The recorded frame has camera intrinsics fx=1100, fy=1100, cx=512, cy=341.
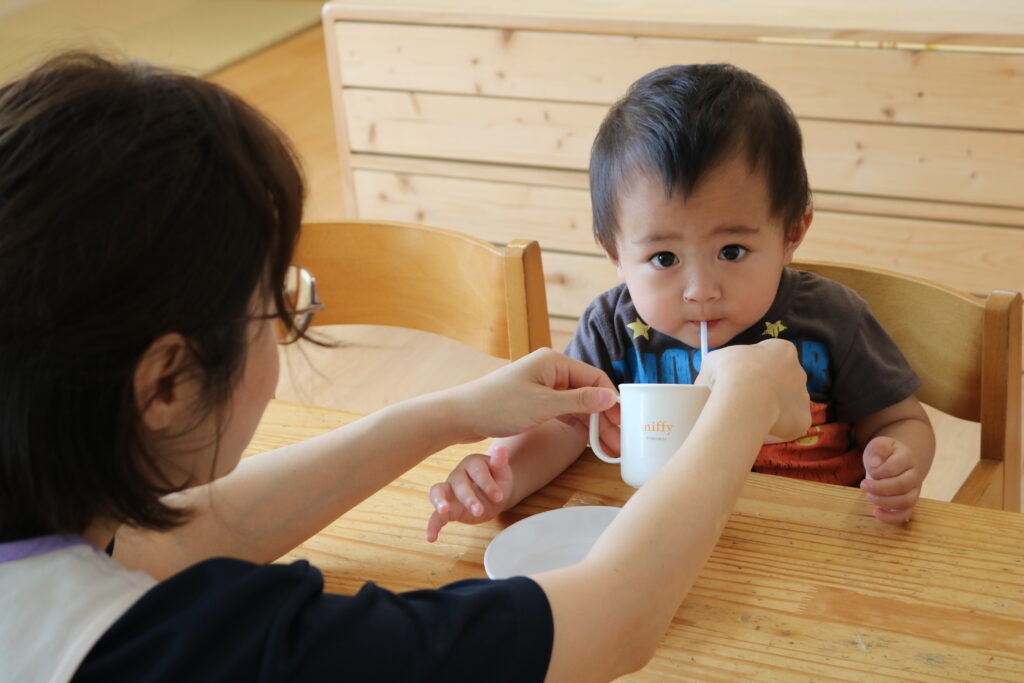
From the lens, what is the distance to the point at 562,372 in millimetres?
1003

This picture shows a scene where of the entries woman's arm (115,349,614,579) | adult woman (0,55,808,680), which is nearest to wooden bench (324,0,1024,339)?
woman's arm (115,349,614,579)

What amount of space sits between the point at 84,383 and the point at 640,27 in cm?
190

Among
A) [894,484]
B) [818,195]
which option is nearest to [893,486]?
[894,484]

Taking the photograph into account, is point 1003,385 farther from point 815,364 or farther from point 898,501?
point 898,501

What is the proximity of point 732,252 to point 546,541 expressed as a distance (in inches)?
15.7

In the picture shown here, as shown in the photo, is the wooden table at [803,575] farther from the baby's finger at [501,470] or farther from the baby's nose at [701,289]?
the baby's nose at [701,289]

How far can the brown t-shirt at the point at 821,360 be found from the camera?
118 centimetres

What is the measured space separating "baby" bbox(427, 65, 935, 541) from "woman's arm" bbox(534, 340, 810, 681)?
253mm

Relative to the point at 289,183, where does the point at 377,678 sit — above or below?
below

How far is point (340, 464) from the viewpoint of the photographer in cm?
93

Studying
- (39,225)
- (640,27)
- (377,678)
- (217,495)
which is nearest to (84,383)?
(39,225)

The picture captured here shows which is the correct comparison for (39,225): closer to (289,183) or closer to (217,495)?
(289,183)

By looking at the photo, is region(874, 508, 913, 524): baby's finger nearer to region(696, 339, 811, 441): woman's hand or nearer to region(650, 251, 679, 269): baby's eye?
region(696, 339, 811, 441): woman's hand

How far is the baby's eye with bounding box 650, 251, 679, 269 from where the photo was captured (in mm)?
1131
